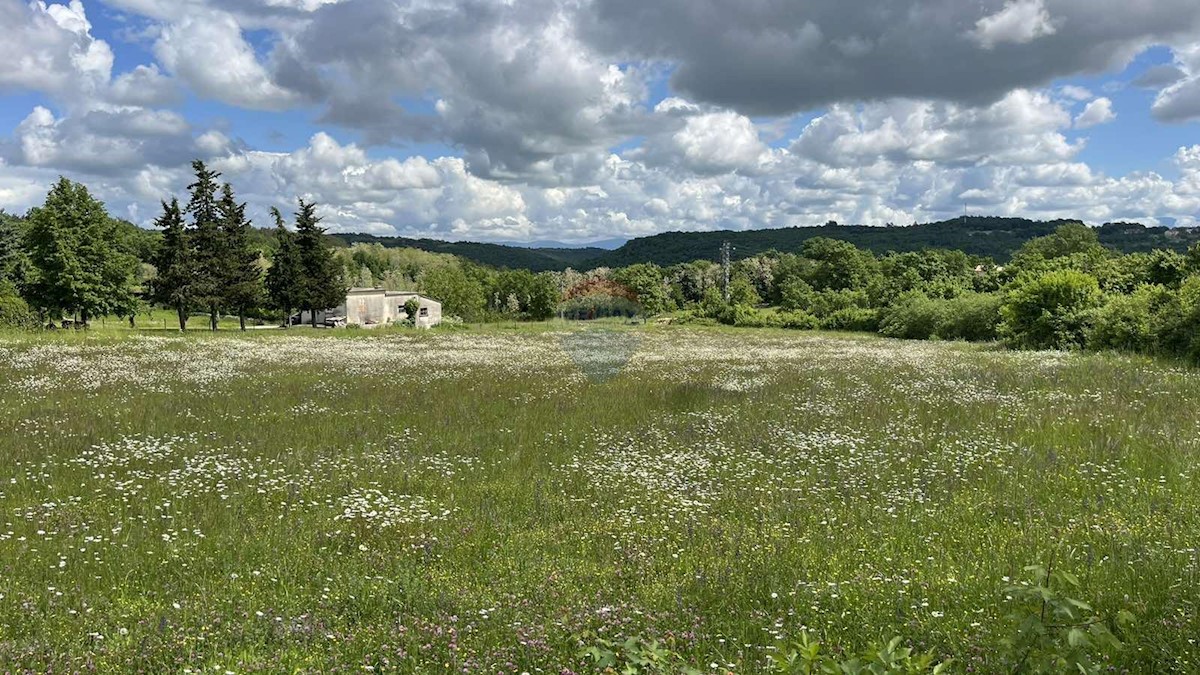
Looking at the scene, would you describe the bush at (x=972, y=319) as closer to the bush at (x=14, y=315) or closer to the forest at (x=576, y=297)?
the forest at (x=576, y=297)

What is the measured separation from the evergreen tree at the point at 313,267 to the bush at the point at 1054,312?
65817mm

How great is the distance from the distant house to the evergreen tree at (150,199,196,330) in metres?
31.8

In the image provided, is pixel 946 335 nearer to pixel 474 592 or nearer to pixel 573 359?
pixel 573 359

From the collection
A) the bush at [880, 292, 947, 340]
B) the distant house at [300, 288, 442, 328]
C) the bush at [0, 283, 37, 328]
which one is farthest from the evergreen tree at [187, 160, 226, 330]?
the bush at [880, 292, 947, 340]

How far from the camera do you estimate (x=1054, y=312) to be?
127 feet

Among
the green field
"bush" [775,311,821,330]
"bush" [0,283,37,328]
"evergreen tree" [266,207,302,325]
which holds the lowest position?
"bush" [775,311,821,330]

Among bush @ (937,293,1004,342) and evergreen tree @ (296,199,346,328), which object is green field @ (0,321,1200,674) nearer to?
bush @ (937,293,1004,342)

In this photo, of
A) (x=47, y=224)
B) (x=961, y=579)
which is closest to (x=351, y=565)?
(x=961, y=579)

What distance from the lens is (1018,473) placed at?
1032 centimetres

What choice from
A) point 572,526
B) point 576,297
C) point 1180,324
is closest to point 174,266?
point 576,297

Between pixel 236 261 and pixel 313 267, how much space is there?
399 inches

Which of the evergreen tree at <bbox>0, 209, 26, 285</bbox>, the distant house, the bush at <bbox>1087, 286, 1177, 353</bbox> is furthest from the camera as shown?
the distant house

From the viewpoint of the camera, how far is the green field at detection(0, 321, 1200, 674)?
5324mm

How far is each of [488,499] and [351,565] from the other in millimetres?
2657
